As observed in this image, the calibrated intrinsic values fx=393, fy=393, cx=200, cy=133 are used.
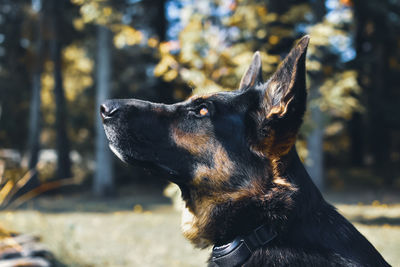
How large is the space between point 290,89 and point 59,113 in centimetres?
1551

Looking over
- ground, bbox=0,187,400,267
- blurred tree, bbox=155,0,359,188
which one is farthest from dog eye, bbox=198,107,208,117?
ground, bbox=0,187,400,267

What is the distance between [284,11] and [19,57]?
44.6ft

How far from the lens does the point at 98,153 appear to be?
13625 millimetres

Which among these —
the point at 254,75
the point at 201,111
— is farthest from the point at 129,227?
the point at 201,111

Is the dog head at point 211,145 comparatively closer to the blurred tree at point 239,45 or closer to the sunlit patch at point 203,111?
the sunlit patch at point 203,111

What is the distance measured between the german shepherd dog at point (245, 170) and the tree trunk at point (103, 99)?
1072 centimetres

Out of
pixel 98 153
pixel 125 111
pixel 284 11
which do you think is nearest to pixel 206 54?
pixel 284 11

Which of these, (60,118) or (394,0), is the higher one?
(394,0)

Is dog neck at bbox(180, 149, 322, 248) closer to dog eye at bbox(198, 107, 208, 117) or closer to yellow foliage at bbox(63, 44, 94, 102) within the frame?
dog eye at bbox(198, 107, 208, 117)

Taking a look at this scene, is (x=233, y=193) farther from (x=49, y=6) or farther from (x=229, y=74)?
(x=49, y=6)

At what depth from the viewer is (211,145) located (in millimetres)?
2625

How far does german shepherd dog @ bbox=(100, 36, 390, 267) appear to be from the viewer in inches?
90.5

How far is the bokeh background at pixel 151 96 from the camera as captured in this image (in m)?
6.71

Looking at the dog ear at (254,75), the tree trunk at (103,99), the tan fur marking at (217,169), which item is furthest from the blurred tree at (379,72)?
the tan fur marking at (217,169)
